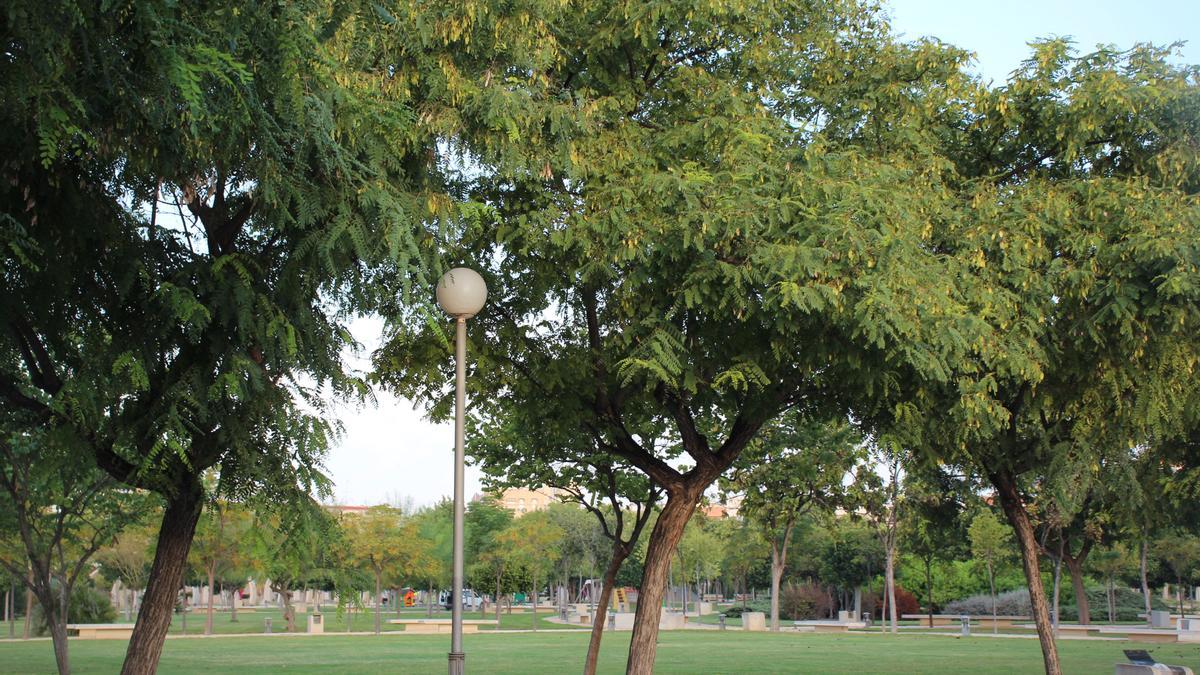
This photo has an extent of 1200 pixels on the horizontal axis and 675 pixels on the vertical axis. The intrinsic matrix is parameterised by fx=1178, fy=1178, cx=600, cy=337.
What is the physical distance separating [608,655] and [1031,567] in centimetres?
1593

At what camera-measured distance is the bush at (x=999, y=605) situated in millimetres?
68188

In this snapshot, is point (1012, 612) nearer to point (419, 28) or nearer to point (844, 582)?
point (844, 582)

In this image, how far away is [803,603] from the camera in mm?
69438

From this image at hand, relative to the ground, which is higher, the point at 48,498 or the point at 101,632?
the point at 48,498

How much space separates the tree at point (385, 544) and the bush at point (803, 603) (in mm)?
22886

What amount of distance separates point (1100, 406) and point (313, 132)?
40.2 feet

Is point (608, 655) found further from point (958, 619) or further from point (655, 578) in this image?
point (958, 619)

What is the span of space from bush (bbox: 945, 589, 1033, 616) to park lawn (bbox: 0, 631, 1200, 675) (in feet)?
86.8

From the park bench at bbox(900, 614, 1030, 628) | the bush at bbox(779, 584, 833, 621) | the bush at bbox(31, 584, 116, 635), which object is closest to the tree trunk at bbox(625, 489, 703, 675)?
the bush at bbox(31, 584, 116, 635)

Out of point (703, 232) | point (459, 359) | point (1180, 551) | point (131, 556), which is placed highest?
point (703, 232)

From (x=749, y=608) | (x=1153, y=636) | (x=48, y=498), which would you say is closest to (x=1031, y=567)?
(x=48, y=498)

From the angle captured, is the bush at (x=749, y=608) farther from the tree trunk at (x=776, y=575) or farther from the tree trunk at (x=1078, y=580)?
the tree trunk at (x=1078, y=580)

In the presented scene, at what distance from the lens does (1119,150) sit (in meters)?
15.6

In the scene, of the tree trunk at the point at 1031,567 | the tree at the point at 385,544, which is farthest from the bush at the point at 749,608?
the tree trunk at the point at 1031,567
